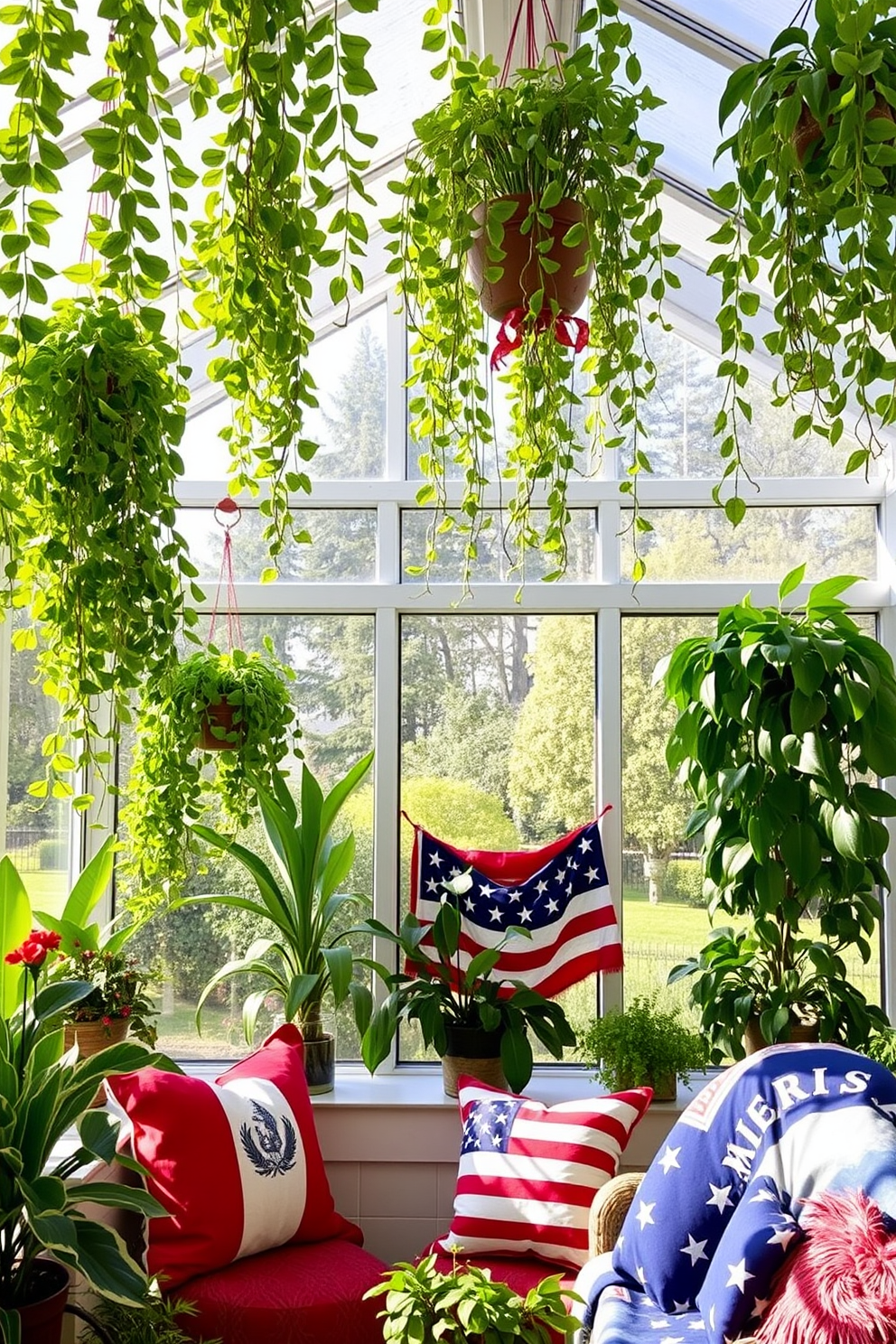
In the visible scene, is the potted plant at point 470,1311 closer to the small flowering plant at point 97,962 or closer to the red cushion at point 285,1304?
the red cushion at point 285,1304

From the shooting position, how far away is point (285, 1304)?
2596mm

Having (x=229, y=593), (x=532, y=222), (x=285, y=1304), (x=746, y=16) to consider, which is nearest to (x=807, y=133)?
(x=532, y=222)

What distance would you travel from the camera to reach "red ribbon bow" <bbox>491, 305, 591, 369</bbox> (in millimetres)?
1501

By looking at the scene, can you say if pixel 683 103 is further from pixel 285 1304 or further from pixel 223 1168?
pixel 285 1304

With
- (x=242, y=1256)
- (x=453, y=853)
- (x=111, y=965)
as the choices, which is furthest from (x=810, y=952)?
(x=111, y=965)

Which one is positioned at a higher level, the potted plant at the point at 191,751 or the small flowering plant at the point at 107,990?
the potted plant at the point at 191,751

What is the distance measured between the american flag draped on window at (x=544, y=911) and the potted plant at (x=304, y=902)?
10.7 inches

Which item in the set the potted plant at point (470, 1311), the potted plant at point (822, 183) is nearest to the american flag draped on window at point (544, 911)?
the potted plant at point (470, 1311)

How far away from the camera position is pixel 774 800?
301 centimetres

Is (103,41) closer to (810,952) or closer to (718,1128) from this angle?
(718,1128)

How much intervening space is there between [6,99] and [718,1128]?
2543mm

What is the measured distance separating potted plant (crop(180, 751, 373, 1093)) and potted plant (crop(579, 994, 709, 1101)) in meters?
0.71

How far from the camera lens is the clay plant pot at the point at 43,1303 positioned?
6.42 ft

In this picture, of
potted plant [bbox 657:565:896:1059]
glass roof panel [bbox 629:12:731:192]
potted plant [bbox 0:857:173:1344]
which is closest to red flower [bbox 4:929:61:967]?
potted plant [bbox 0:857:173:1344]
